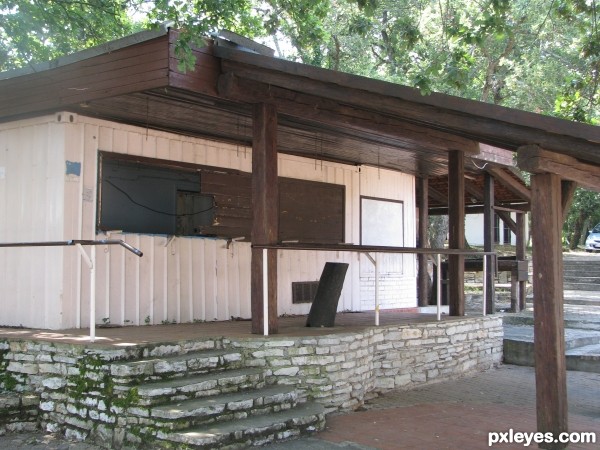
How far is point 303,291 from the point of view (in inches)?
420

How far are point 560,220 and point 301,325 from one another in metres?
3.77

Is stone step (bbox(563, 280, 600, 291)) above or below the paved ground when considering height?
above

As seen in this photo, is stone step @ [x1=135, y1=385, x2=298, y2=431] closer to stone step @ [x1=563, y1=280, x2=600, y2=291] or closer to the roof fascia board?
the roof fascia board

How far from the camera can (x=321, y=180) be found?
11.1 metres

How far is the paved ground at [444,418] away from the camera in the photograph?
589 cm

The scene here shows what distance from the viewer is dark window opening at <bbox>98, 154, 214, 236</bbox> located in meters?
8.46

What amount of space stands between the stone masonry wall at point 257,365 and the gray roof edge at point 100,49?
3150 mm

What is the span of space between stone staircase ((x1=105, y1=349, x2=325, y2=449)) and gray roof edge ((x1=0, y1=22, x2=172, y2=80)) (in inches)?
130

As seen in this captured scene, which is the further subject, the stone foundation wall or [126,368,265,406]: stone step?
the stone foundation wall

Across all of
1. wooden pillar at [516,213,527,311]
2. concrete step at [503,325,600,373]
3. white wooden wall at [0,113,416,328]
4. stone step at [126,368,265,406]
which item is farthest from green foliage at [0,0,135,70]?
wooden pillar at [516,213,527,311]

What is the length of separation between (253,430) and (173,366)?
1037mm

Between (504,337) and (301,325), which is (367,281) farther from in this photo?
(301,325)

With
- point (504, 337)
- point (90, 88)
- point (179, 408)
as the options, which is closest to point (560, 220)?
point (179, 408)

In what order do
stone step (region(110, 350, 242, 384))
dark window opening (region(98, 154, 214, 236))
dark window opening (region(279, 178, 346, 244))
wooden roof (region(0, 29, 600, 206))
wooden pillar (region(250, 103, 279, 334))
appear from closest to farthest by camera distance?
stone step (region(110, 350, 242, 384)) → wooden roof (region(0, 29, 600, 206)) → wooden pillar (region(250, 103, 279, 334)) → dark window opening (region(98, 154, 214, 236)) → dark window opening (region(279, 178, 346, 244))
